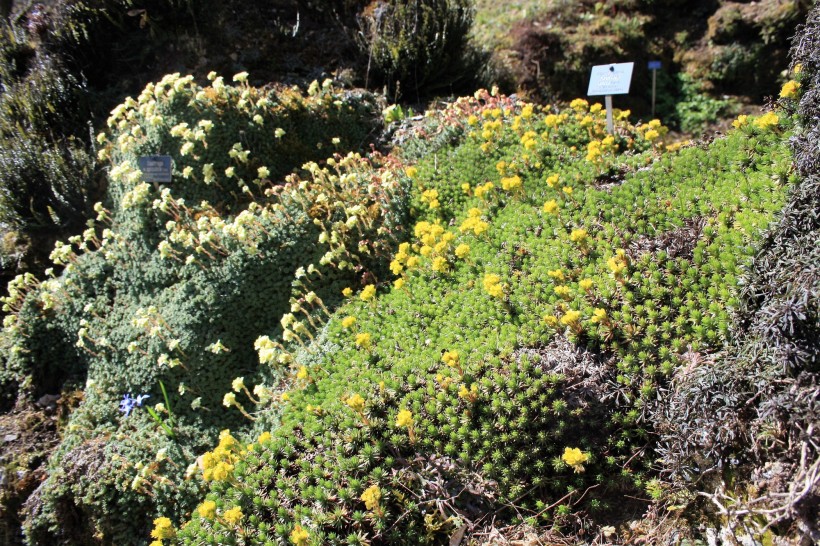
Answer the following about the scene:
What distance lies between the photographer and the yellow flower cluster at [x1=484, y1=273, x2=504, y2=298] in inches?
141

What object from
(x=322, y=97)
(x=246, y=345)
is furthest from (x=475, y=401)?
(x=322, y=97)

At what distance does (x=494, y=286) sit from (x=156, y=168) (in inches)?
153

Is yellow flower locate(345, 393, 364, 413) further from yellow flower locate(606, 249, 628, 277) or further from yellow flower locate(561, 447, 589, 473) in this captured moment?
yellow flower locate(606, 249, 628, 277)

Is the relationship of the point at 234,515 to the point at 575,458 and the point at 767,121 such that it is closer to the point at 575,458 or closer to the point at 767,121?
the point at 575,458

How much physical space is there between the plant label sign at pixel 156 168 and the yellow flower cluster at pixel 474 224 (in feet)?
10.2

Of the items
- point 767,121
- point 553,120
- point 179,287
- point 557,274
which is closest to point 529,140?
point 553,120

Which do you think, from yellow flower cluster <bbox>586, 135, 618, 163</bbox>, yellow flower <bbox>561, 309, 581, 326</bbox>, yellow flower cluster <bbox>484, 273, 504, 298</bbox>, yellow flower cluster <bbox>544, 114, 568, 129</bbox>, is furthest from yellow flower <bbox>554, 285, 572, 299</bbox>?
yellow flower cluster <bbox>544, 114, 568, 129</bbox>

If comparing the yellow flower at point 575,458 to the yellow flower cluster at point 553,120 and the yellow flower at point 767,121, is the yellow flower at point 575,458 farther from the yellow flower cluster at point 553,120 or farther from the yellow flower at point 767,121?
the yellow flower cluster at point 553,120

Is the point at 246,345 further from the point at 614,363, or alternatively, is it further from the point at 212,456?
the point at 614,363

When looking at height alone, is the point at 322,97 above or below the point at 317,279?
above

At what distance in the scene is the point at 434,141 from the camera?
5.63 metres

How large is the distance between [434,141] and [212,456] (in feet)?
11.8

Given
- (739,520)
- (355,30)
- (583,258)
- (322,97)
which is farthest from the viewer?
(355,30)

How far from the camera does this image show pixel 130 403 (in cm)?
466
